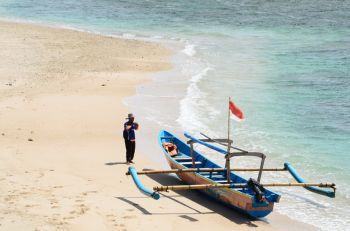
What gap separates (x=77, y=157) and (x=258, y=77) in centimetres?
1746

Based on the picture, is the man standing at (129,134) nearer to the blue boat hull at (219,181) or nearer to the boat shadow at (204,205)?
the blue boat hull at (219,181)

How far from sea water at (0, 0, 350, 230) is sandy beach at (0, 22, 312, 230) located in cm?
146

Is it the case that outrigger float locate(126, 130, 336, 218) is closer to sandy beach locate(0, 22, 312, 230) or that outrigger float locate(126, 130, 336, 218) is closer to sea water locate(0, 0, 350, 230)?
sandy beach locate(0, 22, 312, 230)

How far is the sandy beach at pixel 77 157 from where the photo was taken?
1361 cm

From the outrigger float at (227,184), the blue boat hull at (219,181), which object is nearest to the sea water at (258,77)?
the outrigger float at (227,184)

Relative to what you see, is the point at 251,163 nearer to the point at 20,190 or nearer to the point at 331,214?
the point at 331,214

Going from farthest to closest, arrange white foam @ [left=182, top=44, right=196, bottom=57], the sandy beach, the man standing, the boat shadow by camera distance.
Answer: white foam @ [left=182, top=44, right=196, bottom=57], the man standing, the boat shadow, the sandy beach

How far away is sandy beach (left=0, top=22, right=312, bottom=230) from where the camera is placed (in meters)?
13.6

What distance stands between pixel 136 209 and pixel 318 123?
41.3ft

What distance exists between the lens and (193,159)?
16.5 m

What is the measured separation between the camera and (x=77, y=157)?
18188 mm

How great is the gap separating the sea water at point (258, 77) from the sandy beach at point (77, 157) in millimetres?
1457

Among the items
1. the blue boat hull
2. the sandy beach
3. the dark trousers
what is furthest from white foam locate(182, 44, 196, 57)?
the dark trousers

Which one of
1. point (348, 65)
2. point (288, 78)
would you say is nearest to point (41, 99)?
point (288, 78)
